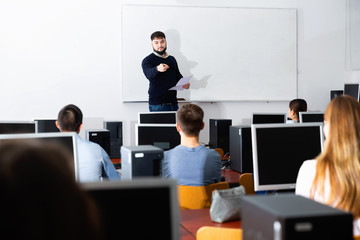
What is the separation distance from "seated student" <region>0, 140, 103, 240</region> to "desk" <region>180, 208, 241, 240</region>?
133cm

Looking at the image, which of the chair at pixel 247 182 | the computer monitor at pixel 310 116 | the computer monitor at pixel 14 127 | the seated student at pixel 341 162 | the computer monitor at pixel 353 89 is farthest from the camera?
the computer monitor at pixel 353 89

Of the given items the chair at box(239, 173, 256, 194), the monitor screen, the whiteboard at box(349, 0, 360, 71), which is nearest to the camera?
the chair at box(239, 173, 256, 194)

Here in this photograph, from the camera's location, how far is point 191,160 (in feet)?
9.82

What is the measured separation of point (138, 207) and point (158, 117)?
12.8ft

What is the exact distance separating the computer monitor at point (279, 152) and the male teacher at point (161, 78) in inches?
129

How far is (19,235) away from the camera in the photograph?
0.78 meters

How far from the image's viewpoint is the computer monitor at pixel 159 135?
388 centimetres

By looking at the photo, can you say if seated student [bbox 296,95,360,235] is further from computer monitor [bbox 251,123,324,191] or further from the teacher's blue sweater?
the teacher's blue sweater

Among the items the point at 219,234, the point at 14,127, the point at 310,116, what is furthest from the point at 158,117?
the point at 219,234

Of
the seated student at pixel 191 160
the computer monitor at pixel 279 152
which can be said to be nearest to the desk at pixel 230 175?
Result: the seated student at pixel 191 160

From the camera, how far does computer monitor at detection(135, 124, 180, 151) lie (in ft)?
12.7

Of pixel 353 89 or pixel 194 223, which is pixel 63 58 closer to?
pixel 353 89

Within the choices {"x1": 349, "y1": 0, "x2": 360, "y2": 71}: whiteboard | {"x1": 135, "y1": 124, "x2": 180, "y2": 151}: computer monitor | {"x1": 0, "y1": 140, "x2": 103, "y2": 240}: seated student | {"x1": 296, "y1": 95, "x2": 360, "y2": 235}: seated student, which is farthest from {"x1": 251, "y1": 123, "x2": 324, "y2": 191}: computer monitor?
{"x1": 349, "y1": 0, "x2": 360, "y2": 71}: whiteboard

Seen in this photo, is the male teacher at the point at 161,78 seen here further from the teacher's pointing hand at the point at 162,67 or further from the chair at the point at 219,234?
the chair at the point at 219,234
